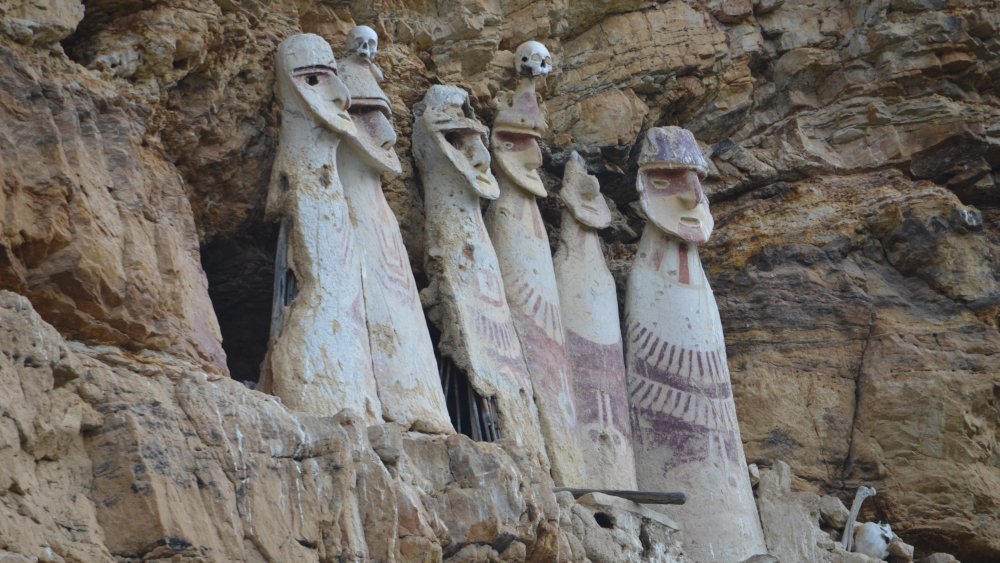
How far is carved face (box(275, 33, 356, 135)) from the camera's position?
8.27 metres

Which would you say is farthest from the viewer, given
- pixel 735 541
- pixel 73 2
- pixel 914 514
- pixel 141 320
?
pixel 914 514

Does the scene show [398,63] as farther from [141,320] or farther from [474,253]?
[141,320]

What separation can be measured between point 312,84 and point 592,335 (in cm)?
188

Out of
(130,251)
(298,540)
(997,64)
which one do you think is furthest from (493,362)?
(997,64)

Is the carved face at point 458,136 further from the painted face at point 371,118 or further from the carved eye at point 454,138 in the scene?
the painted face at point 371,118

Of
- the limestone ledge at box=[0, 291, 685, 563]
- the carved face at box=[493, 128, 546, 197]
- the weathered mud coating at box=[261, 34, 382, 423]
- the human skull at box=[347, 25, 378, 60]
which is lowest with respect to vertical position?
the limestone ledge at box=[0, 291, 685, 563]

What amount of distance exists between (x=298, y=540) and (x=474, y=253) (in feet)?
11.3

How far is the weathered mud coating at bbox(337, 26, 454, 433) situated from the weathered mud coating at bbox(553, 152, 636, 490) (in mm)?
1055

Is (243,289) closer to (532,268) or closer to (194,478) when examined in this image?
(532,268)

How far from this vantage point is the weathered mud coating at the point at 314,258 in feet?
24.7

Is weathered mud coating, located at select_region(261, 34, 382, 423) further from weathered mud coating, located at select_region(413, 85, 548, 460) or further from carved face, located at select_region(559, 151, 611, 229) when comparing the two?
carved face, located at select_region(559, 151, 611, 229)

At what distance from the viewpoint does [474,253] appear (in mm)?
8820

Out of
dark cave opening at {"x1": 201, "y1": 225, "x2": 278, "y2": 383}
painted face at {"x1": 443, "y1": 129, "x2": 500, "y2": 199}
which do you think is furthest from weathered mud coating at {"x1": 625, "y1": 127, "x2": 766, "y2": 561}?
dark cave opening at {"x1": 201, "y1": 225, "x2": 278, "y2": 383}

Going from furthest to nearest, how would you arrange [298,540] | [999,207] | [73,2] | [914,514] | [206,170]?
1. [999,207]
2. [914,514]
3. [206,170]
4. [73,2]
5. [298,540]
